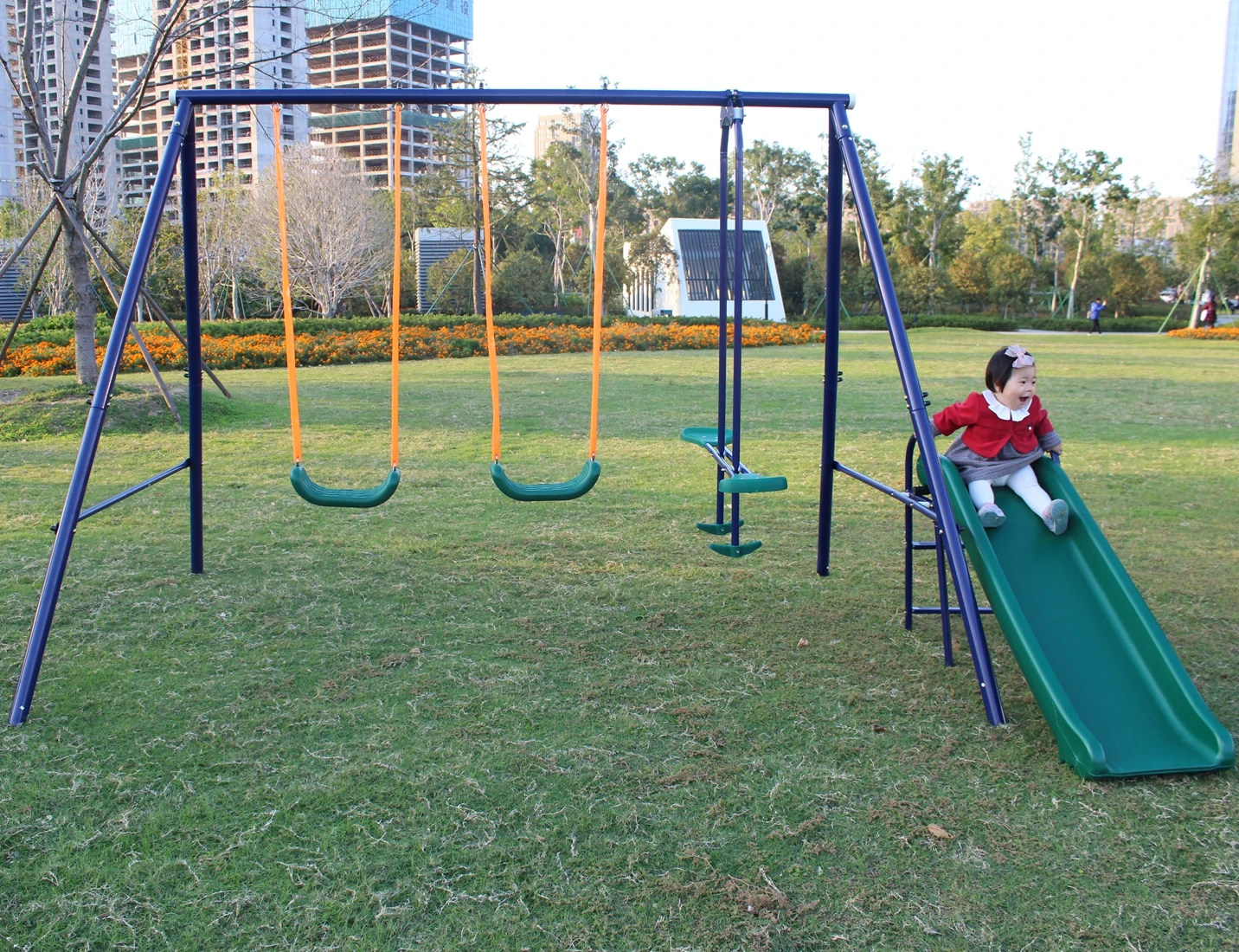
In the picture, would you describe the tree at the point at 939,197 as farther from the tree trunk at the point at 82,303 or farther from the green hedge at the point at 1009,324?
the tree trunk at the point at 82,303

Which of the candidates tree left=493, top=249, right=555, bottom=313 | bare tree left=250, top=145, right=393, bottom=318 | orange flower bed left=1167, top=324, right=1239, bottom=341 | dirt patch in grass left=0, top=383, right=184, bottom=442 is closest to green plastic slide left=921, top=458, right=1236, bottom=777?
dirt patch in grass left=0, top=383, right=184, bottom=442

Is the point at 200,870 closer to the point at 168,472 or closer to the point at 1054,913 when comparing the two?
the point at 1054,913

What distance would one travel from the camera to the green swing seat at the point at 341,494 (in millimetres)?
4359

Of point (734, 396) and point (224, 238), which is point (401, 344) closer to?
point (224, 238)

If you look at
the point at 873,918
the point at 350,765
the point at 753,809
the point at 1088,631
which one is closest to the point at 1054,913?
the point at 873,918

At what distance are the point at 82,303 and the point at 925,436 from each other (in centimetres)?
886

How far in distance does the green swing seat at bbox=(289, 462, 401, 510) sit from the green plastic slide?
235cm

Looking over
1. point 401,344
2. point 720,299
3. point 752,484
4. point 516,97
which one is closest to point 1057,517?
point 752,484

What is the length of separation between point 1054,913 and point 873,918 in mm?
441

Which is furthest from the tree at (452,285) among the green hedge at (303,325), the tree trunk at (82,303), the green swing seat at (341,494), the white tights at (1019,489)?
the white tights at (1019,489)

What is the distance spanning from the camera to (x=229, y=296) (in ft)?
109

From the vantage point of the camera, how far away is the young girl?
13.2 ft

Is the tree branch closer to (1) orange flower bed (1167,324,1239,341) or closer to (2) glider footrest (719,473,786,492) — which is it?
(2) glider footrest (719,473,786,492)

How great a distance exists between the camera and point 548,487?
4.51 metres
